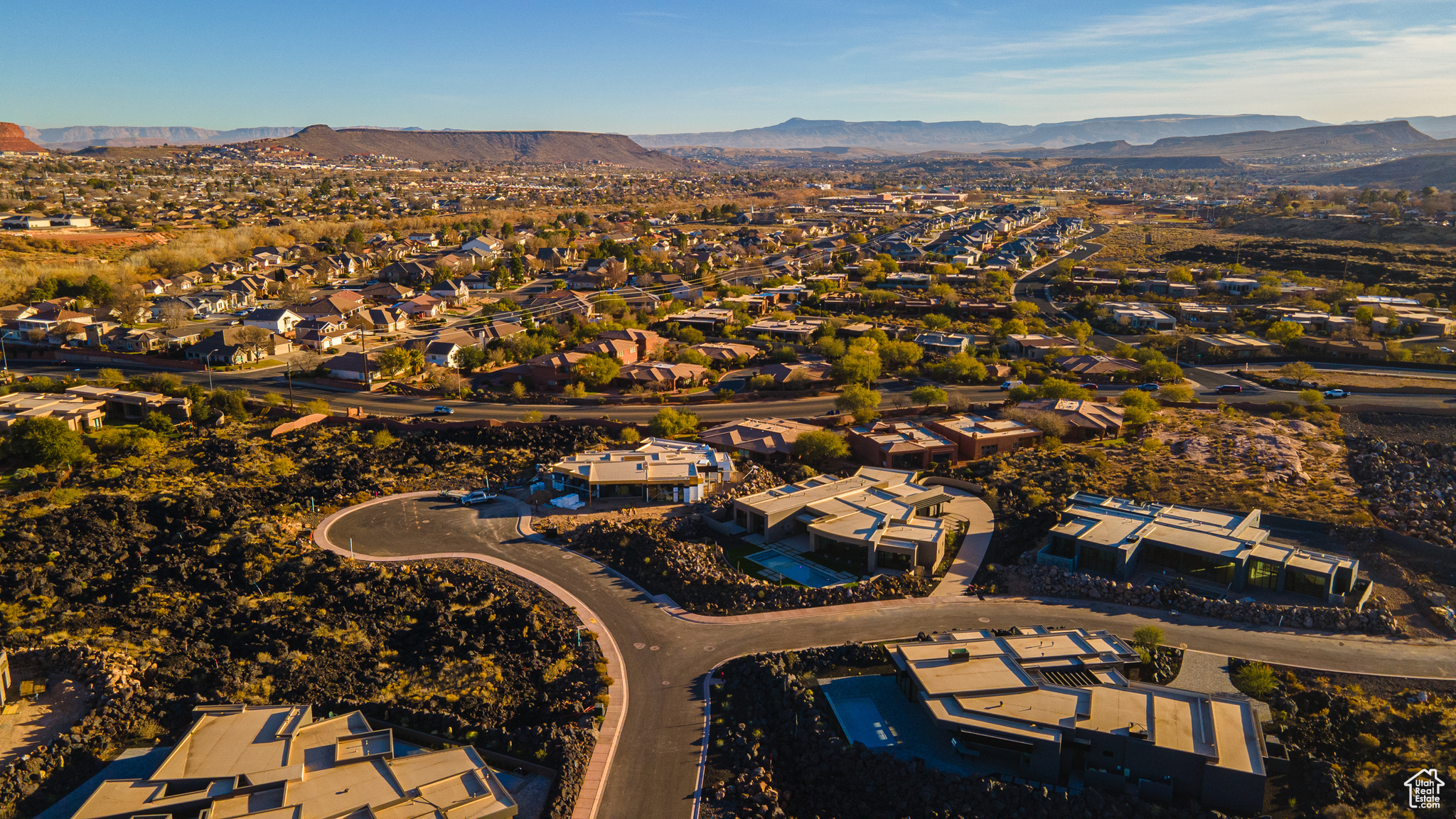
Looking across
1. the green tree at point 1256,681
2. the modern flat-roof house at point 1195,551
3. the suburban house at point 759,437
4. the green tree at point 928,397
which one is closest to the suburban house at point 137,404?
Result: the suburban house at point 759,437

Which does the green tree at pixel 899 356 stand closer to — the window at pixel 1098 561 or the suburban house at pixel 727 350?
the suburban house at pixel 727 350

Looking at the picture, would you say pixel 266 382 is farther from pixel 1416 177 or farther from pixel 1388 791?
pixel 1416 177

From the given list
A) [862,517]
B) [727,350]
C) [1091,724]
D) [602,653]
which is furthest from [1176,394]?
[602,653]

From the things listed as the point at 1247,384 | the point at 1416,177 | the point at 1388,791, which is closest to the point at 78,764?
the point at 1388,791

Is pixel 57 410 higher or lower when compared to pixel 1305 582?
higher

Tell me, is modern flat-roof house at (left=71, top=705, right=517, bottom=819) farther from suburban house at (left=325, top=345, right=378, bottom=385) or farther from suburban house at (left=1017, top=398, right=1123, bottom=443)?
suburban house at (left=325, top=345, right=378, bottom=385)

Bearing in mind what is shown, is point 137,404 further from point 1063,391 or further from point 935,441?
point 1063,391
